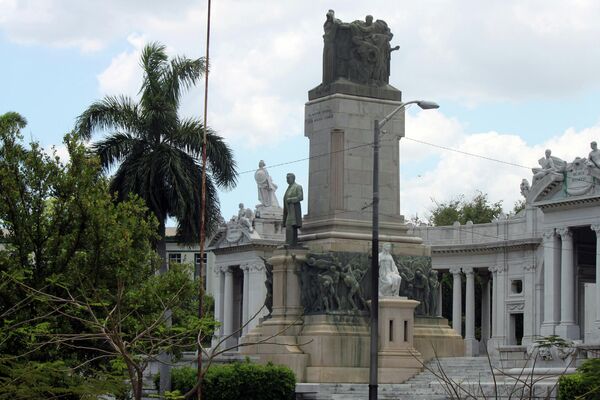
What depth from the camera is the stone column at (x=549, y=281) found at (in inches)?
3243

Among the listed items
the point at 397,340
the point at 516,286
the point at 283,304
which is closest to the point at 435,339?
the point at 397,340

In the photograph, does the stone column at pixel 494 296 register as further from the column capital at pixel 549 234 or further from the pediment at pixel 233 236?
the pediment at pixel 233 236

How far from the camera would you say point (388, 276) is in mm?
47875

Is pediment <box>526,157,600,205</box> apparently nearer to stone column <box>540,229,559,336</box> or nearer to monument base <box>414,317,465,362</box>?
stone column <box>540,229,559,336</box>

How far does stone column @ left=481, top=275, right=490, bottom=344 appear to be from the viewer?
96688 mm

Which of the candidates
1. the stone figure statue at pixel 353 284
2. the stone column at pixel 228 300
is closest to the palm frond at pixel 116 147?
the stone figure statue at pixel 353 284

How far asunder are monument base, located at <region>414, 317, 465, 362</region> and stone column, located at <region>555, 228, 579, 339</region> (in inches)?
1204

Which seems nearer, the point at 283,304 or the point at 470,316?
the point at 283,304

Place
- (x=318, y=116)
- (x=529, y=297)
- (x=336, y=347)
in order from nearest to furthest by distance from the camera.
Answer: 1. (x=336, y=347)
2. (x=318, y=116)
3. (x=529, y=297)

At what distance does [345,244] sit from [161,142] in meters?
7.46

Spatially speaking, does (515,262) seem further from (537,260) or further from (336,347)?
(336,347)

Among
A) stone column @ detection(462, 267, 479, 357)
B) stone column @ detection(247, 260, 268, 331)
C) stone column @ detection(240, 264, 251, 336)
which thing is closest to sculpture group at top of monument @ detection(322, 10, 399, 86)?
stone column @ detection(462, 267, 479, 357)

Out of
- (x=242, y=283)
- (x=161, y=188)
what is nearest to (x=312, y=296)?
(x=161, y=188)

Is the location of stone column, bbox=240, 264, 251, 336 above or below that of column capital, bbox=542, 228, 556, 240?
below
